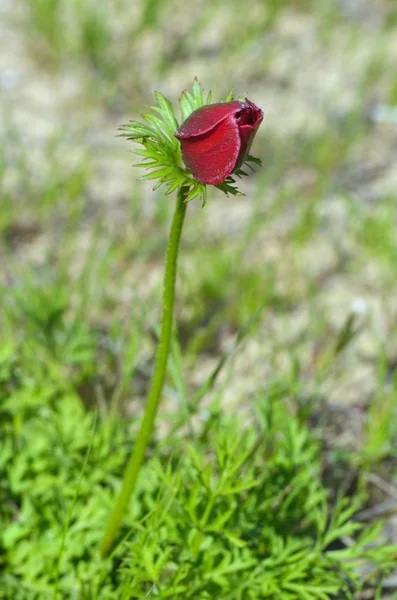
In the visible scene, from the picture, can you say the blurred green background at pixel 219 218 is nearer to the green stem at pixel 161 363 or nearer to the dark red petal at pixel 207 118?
the green stem at pixel 161 363

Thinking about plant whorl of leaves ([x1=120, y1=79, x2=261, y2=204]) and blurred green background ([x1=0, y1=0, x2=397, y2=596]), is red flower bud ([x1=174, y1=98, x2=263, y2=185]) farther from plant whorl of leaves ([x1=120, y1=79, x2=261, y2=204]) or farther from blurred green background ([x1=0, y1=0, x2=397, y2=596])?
blurred green background ([x1=0, y1=0, x2=397, y2=596])

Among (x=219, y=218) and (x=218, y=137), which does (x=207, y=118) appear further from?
(x=219, y=218)

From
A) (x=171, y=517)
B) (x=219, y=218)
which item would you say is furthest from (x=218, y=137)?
(x=219, y=218)

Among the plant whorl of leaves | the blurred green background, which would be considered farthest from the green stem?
the blurred green background

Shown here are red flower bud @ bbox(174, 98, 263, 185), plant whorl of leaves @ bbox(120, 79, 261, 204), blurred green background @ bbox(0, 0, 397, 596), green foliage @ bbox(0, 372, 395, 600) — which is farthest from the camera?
blurred green background @ bbox(0, 0, 397, 596)

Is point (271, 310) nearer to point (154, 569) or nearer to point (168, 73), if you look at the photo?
point (154, 569)
